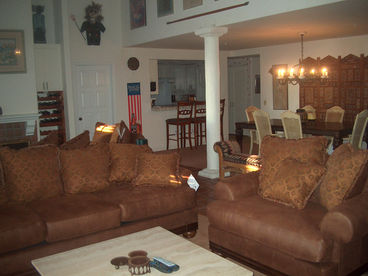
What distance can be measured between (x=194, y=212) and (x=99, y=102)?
4.92 m

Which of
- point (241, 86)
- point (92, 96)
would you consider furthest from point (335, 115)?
point (92, 96)

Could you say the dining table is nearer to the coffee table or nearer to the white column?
the white column

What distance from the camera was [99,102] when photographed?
8297mm

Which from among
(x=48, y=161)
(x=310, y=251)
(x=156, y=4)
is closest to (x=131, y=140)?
(x=48, y=161)

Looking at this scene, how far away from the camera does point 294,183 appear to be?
3279 millimetres

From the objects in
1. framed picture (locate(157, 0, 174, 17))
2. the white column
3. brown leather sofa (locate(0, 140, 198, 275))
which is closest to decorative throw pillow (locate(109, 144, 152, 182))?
brown leather sofa (locate(0, 140, 198, 275))

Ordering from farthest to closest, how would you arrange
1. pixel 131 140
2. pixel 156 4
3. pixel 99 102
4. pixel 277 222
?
1. pixel 99 102
2. pixel 156 4
3. pixel 131 140
4. pixel 277 222

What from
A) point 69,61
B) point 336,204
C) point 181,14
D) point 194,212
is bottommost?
point 194,212

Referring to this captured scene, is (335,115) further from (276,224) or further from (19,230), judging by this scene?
(19,230)

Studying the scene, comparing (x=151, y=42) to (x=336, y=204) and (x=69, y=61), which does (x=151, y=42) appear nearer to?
(x=69, y=61)

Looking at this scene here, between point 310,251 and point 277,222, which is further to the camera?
point 277,222

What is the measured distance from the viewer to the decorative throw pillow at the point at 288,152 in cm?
350

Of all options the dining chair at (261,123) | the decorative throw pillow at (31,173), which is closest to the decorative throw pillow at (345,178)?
the decorative throw pillow at (31,173)

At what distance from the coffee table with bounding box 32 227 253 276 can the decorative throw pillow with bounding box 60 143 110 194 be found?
1.14m
